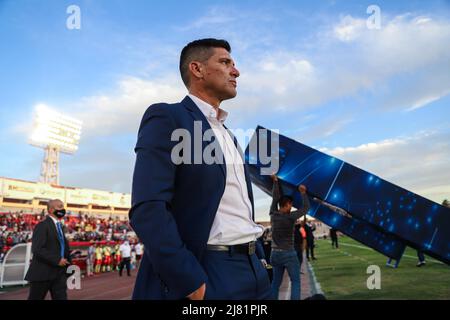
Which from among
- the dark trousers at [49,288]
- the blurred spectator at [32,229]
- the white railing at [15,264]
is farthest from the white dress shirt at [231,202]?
the blurred spectator at [32,229]

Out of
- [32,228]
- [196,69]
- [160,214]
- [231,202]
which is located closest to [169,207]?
[160,214]

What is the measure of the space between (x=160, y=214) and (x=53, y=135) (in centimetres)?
5576

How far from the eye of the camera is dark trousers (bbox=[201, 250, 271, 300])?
1550 millimetres

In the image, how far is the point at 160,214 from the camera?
1435 mm

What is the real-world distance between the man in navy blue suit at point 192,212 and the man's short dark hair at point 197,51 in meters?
0.26

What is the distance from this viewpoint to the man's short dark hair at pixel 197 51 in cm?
207

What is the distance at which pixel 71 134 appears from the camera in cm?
5344

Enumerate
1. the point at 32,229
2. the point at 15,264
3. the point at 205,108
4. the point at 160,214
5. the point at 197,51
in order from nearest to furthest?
the point at 160,214, the point at 205,108, the point at 197,51, the point at 15,264, the point at 32,229

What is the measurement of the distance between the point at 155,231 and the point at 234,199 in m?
0.51

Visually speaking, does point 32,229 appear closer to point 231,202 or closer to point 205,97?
point 205,97

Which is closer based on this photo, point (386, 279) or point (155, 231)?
point (155, 231)
